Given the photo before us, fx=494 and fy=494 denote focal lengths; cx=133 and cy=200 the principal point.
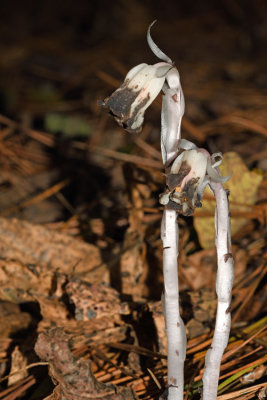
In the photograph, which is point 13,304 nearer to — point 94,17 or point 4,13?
point 94,17

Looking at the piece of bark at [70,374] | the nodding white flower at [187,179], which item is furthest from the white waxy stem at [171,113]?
the piece of bark at [70,374]

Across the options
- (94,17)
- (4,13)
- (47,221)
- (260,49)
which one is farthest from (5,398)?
(4,13)

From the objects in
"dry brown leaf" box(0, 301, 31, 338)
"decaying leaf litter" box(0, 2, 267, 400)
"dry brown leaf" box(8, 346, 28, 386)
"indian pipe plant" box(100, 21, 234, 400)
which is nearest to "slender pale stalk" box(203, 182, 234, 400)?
"indian pipe plant" box(100, 21, 234, 400)

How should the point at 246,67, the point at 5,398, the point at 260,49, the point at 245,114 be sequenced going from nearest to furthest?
the point at 5,398, the point at 245,114, the point at 246,67, the point at 260,49

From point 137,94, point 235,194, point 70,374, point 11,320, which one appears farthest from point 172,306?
point 235,194

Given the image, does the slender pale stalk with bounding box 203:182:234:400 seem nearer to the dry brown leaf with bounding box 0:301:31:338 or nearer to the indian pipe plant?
the indian pipe plant

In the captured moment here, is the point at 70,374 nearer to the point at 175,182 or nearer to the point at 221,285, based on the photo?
the point at 221,285
